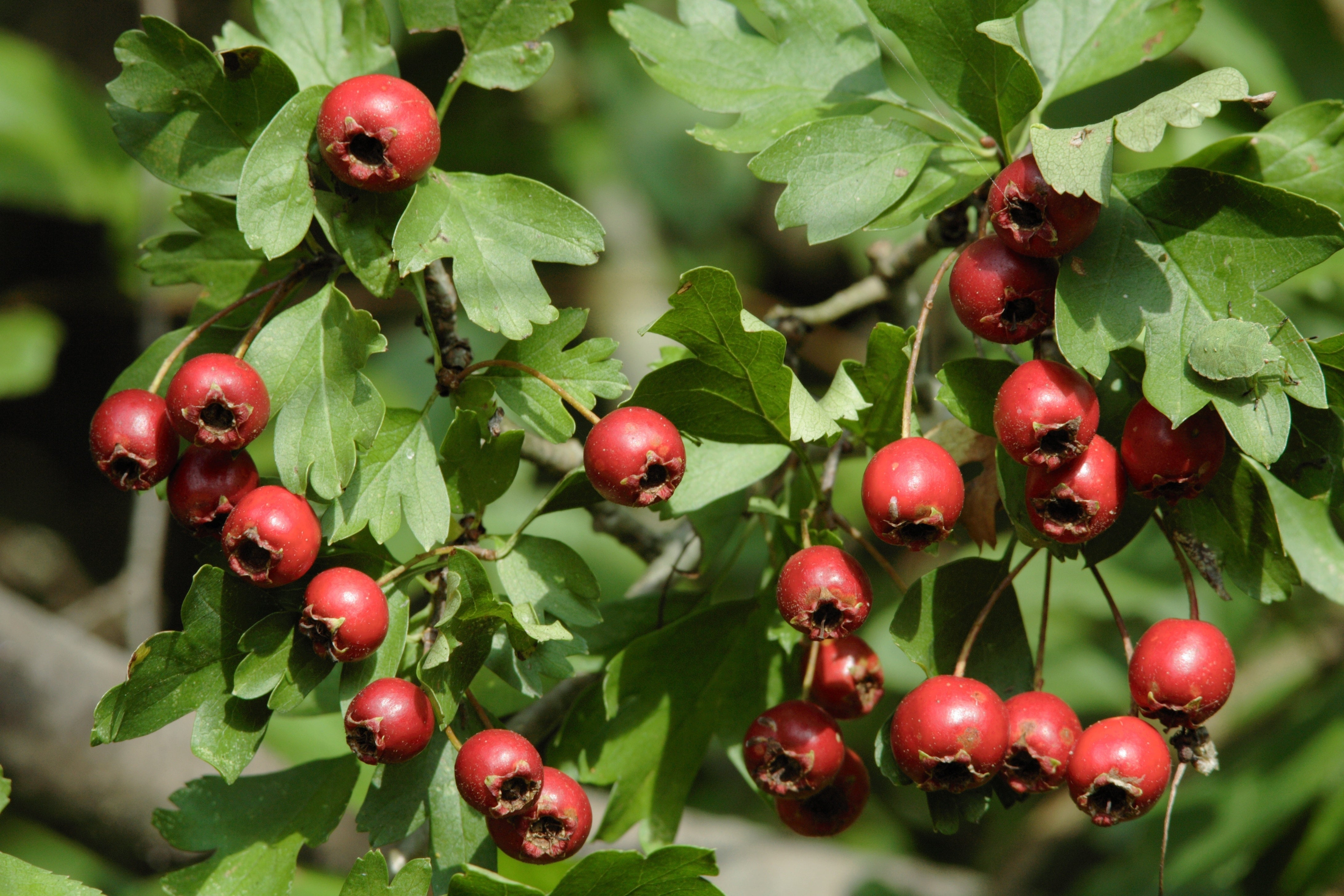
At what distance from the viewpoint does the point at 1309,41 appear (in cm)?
277

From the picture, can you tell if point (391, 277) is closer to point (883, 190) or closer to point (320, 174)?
point (320, 174)

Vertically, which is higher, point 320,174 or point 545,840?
point 320,174

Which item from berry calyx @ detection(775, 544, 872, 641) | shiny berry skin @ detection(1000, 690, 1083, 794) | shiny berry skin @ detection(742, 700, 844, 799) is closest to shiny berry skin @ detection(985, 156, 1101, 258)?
berry calyx @ detection(775, 544, 872, 641)

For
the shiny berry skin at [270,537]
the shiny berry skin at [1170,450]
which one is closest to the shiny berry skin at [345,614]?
the shiny berry skin at [270,537]

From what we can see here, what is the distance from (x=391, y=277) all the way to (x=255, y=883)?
758mm

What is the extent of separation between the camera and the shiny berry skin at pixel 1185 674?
1028mm

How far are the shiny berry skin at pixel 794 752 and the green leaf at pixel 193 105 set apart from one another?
0.89 metres

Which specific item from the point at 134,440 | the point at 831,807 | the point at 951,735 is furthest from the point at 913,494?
the point at 134,440

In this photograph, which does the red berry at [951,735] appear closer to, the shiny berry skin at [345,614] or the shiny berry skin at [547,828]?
the shiny berry skin at [547,828]

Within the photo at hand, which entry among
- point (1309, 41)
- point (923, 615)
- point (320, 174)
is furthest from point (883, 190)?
point (1309, 41)

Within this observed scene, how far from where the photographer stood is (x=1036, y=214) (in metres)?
1.02

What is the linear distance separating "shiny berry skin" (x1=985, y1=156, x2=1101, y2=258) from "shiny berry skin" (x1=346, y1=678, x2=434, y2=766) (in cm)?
78

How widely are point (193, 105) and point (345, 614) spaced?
24.4 inches

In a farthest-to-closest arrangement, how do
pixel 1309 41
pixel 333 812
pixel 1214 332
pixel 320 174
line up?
pixel 1309 41, pixel 333 812, pixel 320 174, pixel 1214 332
